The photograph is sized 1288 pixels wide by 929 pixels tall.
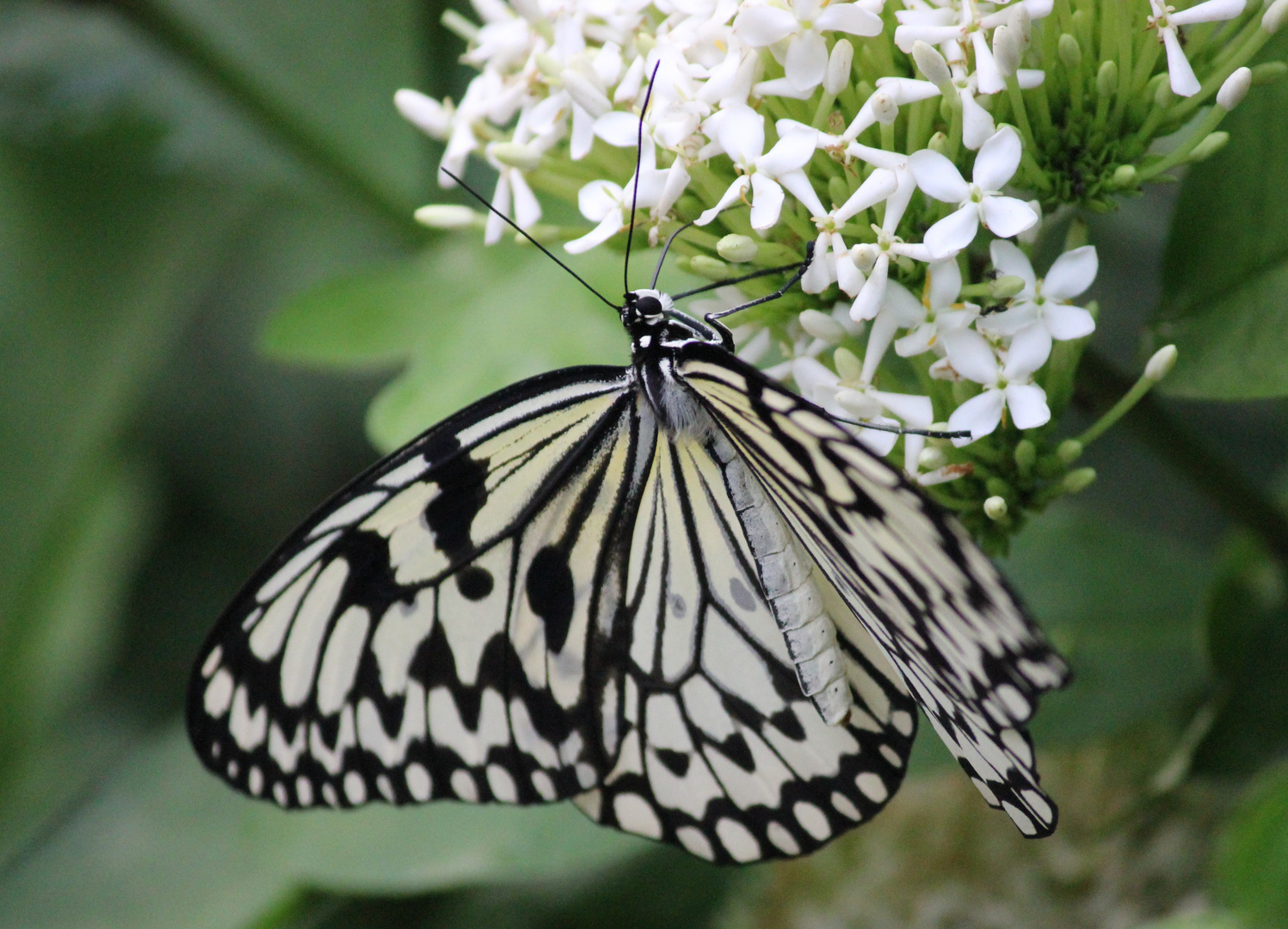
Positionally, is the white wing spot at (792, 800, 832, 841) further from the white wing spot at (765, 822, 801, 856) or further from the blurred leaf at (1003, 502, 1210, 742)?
the blurred leaf at (1003, 502, 1210, 742)

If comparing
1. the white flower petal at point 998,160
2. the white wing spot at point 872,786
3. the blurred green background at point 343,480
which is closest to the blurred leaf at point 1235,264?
the blurred green background at point 343,480

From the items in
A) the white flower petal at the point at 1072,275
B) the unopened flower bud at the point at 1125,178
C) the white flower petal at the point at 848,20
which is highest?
the white flower petal at the point at 848,20

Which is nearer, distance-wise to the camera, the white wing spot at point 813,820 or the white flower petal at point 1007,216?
the white flower petal at point 1007,216

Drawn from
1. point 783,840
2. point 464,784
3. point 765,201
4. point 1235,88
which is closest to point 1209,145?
point 1235,88

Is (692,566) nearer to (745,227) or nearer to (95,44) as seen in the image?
(745,227)

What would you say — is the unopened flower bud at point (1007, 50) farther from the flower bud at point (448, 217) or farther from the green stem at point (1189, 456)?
the flower bud at point (448, 217)

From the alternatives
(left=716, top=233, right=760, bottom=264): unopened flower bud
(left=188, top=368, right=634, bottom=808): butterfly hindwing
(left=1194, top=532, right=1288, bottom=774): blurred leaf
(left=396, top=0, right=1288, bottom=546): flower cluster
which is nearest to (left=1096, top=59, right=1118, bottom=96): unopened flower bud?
(left=396, top=0, right=1288, bottom=546): flower cluster
